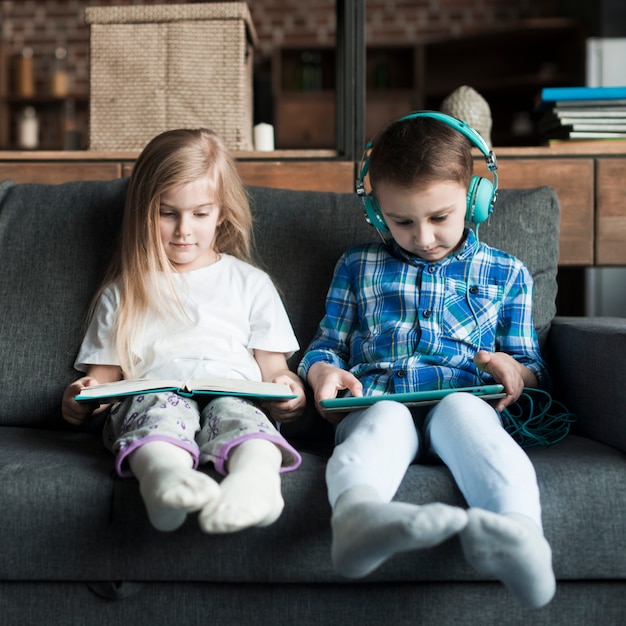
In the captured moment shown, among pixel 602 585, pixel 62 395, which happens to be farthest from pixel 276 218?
pixel 602 585

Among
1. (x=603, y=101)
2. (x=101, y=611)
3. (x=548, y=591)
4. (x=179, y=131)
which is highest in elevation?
(x=603, y=101)

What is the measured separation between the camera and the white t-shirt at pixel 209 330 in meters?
1.45

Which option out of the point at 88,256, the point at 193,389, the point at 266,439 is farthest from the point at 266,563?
the point at 88,256

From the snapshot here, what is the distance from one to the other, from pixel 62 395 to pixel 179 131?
577 mm

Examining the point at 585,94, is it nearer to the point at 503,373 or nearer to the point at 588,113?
the point at 588,113

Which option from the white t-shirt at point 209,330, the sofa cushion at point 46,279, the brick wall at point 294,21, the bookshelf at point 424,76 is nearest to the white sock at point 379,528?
the white t-shirt at point 209,330

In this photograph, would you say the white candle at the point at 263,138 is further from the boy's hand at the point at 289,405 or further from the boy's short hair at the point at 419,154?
the boy's hand at the point at 289,405

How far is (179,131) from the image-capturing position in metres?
1.57

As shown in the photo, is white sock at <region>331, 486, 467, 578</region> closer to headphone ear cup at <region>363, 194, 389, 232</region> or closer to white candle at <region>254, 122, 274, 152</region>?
headphone ear cup at <region>363, 194, 389, 232</region>

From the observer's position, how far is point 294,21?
4.98 metres

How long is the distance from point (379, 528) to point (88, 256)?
979mm

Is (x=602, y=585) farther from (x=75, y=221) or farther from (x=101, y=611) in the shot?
(x=75, y=221)

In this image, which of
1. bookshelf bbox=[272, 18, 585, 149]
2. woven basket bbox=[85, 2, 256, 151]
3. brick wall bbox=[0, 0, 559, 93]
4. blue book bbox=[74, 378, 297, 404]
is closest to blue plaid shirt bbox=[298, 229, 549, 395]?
blue book bbox=[74, 378, 297, 404]

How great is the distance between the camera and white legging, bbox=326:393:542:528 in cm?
101
